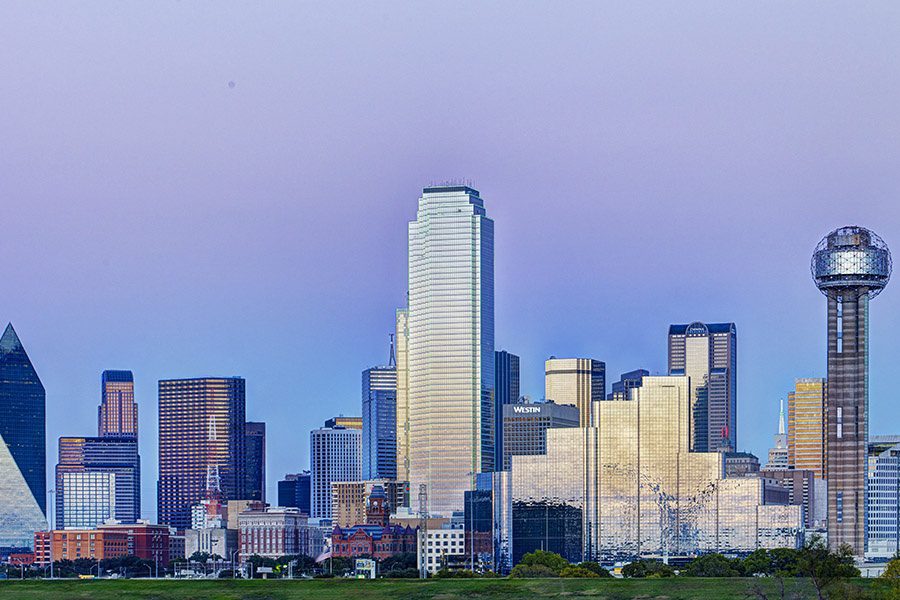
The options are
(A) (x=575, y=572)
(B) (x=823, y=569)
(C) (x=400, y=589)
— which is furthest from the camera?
(A) (x=575, y=572)

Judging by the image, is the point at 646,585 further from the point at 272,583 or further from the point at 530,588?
the point at 272,583

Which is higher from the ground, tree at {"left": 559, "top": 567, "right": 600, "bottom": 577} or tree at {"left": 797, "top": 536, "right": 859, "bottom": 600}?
tree at {"left": 797, "top": 536, "right": 859, "bottom": 600}

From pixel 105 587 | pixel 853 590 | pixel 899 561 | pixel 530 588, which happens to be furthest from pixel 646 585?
pixel 105 587

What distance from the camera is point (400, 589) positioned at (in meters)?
140

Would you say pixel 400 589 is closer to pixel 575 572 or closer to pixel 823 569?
pixel 823 569

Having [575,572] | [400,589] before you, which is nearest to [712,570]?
[575,572]

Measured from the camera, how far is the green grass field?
136m

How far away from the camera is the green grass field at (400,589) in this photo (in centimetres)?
13600

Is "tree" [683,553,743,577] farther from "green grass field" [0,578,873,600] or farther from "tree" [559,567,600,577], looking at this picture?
"green grass field" [0,578,873,600]

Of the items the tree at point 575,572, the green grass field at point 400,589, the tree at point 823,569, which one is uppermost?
the tree at point 823,569

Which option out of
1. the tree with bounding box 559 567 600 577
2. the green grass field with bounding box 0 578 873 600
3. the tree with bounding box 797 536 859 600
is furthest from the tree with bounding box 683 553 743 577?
the tree with bounding box 797 536 859 600

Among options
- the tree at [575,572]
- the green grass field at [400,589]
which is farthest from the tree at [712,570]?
the green grass field at [400,589]

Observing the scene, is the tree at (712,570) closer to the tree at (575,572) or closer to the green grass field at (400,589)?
the tree at (575,572)

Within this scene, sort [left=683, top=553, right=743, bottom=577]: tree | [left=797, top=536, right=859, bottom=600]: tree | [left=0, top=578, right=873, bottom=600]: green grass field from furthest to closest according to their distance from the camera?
[left=683, top=553, right=743, bottom=577]: tree, [left=0, top=578, right=873, bottom=600]: green grass field, [left=797, top=536, right=859, bottom=600]: tree
